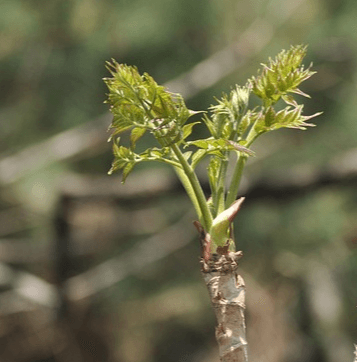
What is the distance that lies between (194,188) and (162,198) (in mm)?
Result: 2520

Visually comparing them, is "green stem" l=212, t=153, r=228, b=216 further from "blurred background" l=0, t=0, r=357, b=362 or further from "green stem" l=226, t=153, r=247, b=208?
"blurred background" l=0, t=0, r=357, b=362

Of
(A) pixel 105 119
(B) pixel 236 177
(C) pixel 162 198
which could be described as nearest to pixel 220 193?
(B) pixel 236 177

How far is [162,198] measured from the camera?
114 inches

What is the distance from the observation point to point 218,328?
15.1 inches

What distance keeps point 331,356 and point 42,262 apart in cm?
150

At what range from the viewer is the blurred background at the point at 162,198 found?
2.92 meters

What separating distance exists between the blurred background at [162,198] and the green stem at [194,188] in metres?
2.36

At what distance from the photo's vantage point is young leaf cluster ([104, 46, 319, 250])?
0.37 m

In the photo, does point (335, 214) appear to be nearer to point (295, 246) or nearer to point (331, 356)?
point (295, 246)

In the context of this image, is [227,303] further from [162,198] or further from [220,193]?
[162,198]

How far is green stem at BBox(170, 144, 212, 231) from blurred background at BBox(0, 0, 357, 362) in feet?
7.73

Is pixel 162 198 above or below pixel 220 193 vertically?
above

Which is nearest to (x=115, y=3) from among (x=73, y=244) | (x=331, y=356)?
(x=73, y=244)

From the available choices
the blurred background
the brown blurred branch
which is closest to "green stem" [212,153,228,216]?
the blurred background
